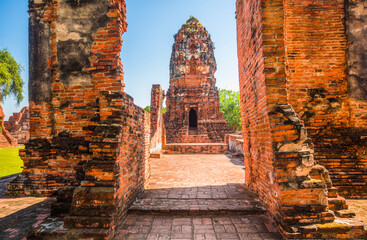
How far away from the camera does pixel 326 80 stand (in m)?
4.58

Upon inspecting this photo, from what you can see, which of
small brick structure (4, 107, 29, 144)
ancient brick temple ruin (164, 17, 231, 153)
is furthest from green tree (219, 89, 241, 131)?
small brick structure (4, 107, 29, 144)

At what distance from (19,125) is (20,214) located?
3247 cm

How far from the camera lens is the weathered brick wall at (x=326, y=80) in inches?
172

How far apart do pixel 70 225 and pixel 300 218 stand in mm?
3207

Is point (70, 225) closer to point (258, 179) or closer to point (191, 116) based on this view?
point (258, 179)

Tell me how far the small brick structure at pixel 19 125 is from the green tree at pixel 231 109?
3457 centimetres

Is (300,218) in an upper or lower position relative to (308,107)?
lower

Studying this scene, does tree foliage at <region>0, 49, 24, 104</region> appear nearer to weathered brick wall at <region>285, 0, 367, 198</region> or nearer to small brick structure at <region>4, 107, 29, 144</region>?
small brick structure at <region>4, 107, 29, 144</region>

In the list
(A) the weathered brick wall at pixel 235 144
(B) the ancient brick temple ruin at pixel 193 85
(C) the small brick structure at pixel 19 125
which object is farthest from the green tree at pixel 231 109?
(C) the small brick structure at pixel 19 125

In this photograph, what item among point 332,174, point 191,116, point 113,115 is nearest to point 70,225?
point 113,115

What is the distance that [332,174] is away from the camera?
4.24 meters

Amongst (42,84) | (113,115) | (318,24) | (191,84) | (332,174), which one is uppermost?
(191,84)

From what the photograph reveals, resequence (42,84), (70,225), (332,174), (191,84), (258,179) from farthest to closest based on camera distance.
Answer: (191,84) → (42,84) → (332,174) → (258,179) → (70,225)

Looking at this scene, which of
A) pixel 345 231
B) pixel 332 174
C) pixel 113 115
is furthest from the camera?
pixel 332 174
